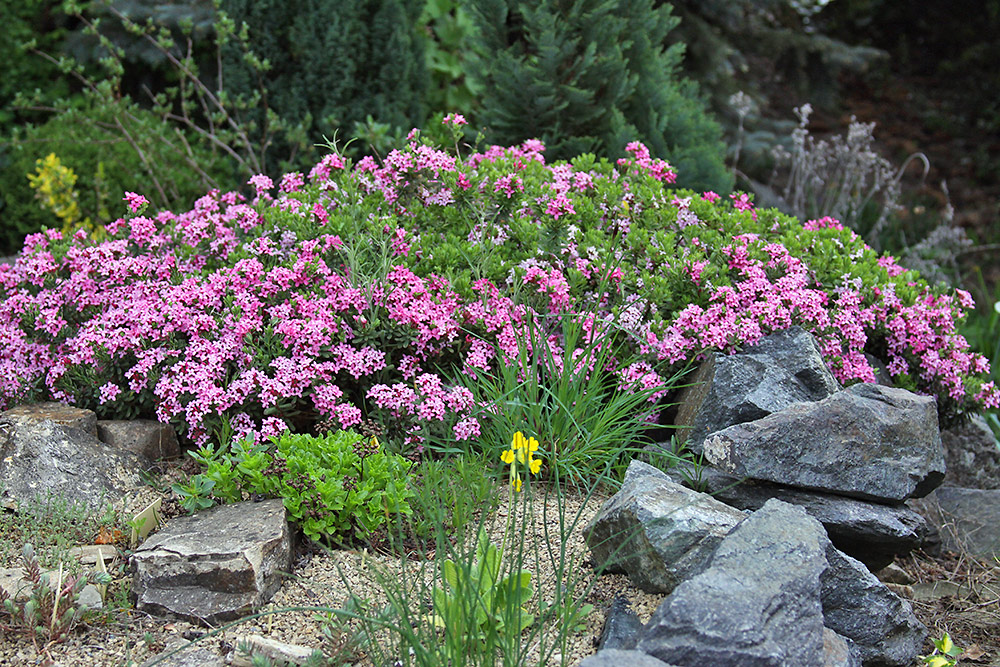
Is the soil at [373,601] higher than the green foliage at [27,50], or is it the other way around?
the green foliage at [27,50]

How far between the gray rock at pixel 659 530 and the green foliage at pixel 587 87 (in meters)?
3.05

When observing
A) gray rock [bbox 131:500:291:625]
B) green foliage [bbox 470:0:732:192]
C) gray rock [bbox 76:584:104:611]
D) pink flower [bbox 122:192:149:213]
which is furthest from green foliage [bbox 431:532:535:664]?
green foliage [bbox 470:0:732:192]

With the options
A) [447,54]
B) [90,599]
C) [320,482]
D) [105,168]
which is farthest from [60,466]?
[447,54]

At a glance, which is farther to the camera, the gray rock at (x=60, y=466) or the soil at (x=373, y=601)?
the gray rock at (x=60, y=466)

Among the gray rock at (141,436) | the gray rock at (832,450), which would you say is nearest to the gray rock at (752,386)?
the gray rock at (832,450)

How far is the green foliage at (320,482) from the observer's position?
2.63m

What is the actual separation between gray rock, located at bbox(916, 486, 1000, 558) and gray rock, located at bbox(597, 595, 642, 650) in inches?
65.4

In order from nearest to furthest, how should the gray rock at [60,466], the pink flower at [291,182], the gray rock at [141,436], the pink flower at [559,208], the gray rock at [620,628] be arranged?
the gray rock at [620,628], the gray rock at [60,466], the gray rock at [141,436], the pink flower at [559,208], the pink flower at [291,182]

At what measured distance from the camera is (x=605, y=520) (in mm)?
2535

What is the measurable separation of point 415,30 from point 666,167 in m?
2.85

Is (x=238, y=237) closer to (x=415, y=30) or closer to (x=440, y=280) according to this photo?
(x=440, y=280)

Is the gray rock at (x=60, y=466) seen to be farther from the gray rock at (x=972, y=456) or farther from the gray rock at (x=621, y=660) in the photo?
the gray rock at (x=972, y=456)

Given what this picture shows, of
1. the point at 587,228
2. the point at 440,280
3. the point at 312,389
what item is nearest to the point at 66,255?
the point at 312,389

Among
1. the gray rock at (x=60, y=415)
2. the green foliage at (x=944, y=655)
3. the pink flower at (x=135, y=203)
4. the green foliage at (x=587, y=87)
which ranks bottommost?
the green foliage at (x=944, y=655)
